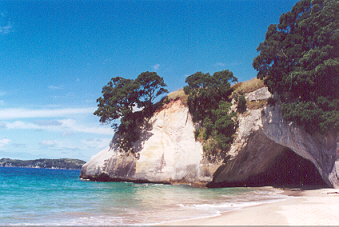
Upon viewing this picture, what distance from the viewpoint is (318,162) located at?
20359mm

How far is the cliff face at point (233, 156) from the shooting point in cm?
2156

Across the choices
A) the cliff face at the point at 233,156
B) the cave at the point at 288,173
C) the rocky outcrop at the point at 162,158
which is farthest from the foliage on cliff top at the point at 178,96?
the cave at the point at 288,173

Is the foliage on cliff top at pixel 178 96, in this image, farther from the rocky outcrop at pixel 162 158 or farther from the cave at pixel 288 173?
the cave at pixel 288 173

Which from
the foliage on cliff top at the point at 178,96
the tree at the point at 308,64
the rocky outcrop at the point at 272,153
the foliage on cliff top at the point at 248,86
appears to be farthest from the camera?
the foliage on cliff top at the point at 178,96

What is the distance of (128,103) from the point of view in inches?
1271

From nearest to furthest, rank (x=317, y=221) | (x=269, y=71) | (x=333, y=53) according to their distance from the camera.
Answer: (x=317, y=221) → (x=333, y=53) → (x=269, y=71)

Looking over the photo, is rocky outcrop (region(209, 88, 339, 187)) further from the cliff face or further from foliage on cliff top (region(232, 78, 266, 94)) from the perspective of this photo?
foliage on cliff top (region(232, 78, 266, 94))

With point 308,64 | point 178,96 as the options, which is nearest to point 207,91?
point 178,96

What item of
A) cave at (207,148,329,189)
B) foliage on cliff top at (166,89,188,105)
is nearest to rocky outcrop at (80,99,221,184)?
foliage on cliff top at (166,89,188,105)

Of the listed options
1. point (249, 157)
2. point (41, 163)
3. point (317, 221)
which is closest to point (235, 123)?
point (249, 157)

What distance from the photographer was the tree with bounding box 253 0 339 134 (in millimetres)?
18630

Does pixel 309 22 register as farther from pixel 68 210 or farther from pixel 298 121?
pixel 68 210

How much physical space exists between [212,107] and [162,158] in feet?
27.5

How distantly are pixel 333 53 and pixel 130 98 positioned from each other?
878 inches
